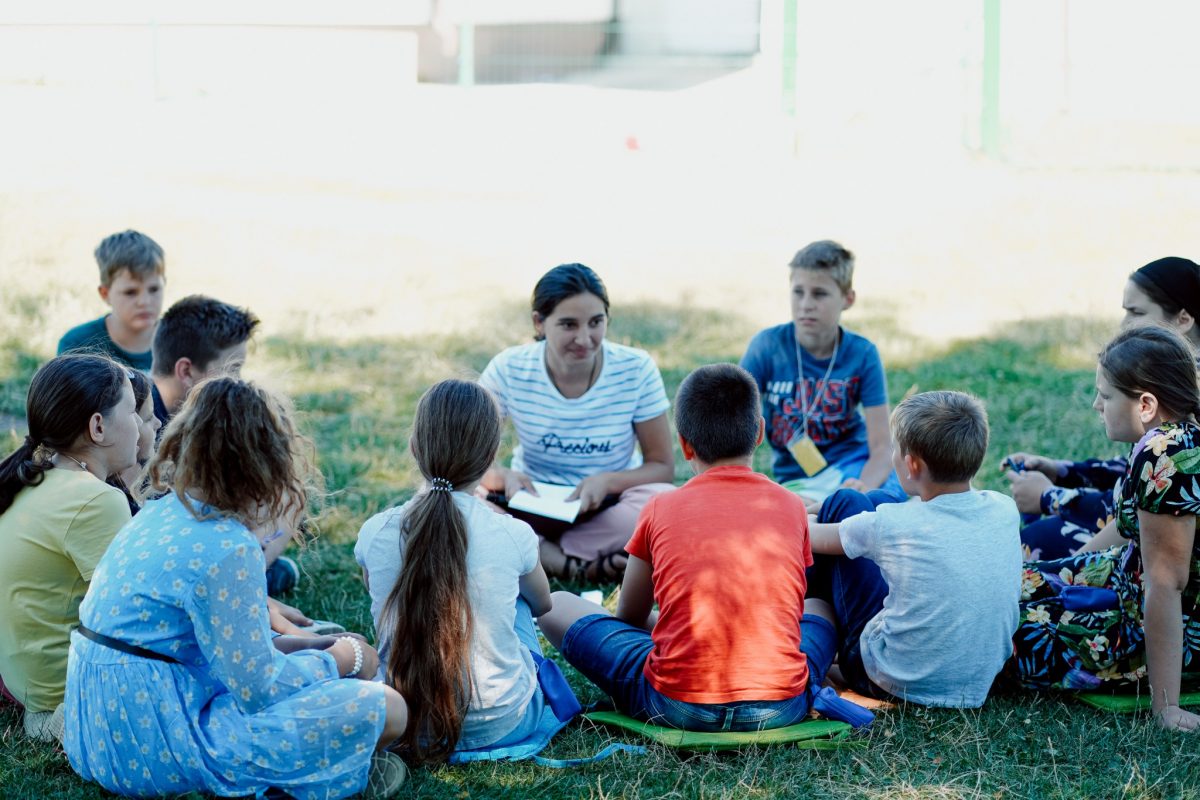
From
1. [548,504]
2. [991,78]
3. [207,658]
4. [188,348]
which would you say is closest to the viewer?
[207,658]

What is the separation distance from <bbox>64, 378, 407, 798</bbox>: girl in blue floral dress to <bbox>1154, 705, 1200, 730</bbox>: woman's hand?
210 centimetres

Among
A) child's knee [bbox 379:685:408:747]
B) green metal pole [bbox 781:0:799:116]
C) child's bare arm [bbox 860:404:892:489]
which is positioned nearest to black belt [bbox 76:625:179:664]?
child's knee [bbox 379:685:408:747]

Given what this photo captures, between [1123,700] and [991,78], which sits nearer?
[1123,700]

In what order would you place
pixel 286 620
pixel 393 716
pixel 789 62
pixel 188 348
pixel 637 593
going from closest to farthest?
1. pixel 393 716
2. pixel 637 593
3. pixel 286 620
4. pixel 188 348
5. pixel 789 62

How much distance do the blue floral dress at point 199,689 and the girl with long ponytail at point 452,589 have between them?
24 centimetres

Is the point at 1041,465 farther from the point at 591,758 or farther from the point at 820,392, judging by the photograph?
the point at 591,758

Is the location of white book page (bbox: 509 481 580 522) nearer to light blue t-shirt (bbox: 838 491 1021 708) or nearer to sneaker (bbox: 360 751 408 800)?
light blue t-shirt (bbox: 838 491 1021 708)

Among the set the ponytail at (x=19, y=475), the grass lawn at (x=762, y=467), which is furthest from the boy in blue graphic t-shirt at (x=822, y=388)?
the ponytail at (x=19, y=475)

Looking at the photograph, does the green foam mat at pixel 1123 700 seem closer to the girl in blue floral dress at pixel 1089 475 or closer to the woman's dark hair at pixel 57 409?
the girl in blue floral dress at pixel 1089 475

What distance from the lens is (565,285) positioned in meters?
4.86

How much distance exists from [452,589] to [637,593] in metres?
0.68

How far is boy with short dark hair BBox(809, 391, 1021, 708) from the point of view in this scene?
354 centimetres

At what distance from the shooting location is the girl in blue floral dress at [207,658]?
2.94 metres

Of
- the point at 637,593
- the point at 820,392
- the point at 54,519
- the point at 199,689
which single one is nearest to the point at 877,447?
the point at 820,392
